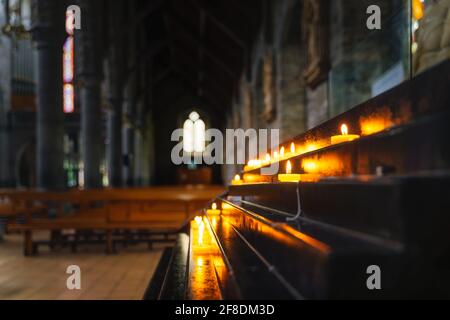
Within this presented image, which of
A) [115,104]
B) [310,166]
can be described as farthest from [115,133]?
[310,166]

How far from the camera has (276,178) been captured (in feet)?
10.2

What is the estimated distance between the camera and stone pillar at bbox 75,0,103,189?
11.5 meters

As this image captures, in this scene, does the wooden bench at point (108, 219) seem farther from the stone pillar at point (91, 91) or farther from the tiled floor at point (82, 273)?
the stone pillar at point (91, 91)

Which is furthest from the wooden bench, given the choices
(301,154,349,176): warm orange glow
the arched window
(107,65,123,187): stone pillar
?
the arched window

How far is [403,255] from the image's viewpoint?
1084 millimetres

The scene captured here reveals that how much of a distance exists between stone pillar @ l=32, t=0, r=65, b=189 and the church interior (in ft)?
0.09

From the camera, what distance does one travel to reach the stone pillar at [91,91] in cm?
1154

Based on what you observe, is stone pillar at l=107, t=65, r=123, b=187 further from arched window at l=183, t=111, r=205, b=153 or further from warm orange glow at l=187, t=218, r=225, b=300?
warm orange glow at l=187, t=218, r=225, b=300

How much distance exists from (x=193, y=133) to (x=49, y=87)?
21.3 m

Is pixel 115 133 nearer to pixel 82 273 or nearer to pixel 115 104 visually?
pixel 115 104
